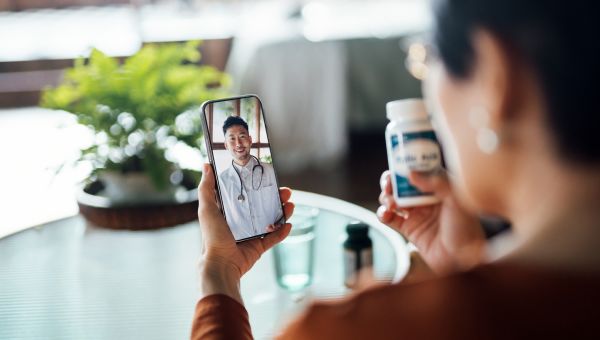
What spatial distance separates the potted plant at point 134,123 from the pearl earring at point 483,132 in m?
0.79

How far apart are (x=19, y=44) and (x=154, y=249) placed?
12.4 ft

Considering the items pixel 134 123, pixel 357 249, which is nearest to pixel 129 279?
pixel 134 123

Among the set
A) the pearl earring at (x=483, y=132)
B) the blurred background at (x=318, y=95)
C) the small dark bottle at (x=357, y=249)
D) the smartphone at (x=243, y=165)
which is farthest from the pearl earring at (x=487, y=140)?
the blurred background at (x=318, y=95)

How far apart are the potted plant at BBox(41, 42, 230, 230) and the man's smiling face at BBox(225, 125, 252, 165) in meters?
0.34

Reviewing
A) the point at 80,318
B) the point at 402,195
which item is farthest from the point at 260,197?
the point at 80,318

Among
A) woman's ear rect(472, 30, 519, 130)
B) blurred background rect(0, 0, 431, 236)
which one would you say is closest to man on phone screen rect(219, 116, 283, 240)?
woman's ear rect(472, 30, 519, 130)

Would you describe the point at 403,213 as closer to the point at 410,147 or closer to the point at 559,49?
the point at 410,147

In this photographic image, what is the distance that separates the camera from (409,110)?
776mm

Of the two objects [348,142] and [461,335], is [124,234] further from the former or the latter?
[348,142]

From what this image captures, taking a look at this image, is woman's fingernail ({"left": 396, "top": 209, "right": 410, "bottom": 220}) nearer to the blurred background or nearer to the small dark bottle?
the small dark bottle

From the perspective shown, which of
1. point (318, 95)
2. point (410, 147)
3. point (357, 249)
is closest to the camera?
point (410, 147)

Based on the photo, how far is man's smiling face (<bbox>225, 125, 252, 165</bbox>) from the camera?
32.7 inches

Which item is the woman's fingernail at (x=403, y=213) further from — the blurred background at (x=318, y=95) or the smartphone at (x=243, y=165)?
the blurred background at (x=318, y=95)

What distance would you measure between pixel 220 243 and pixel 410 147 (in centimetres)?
26
